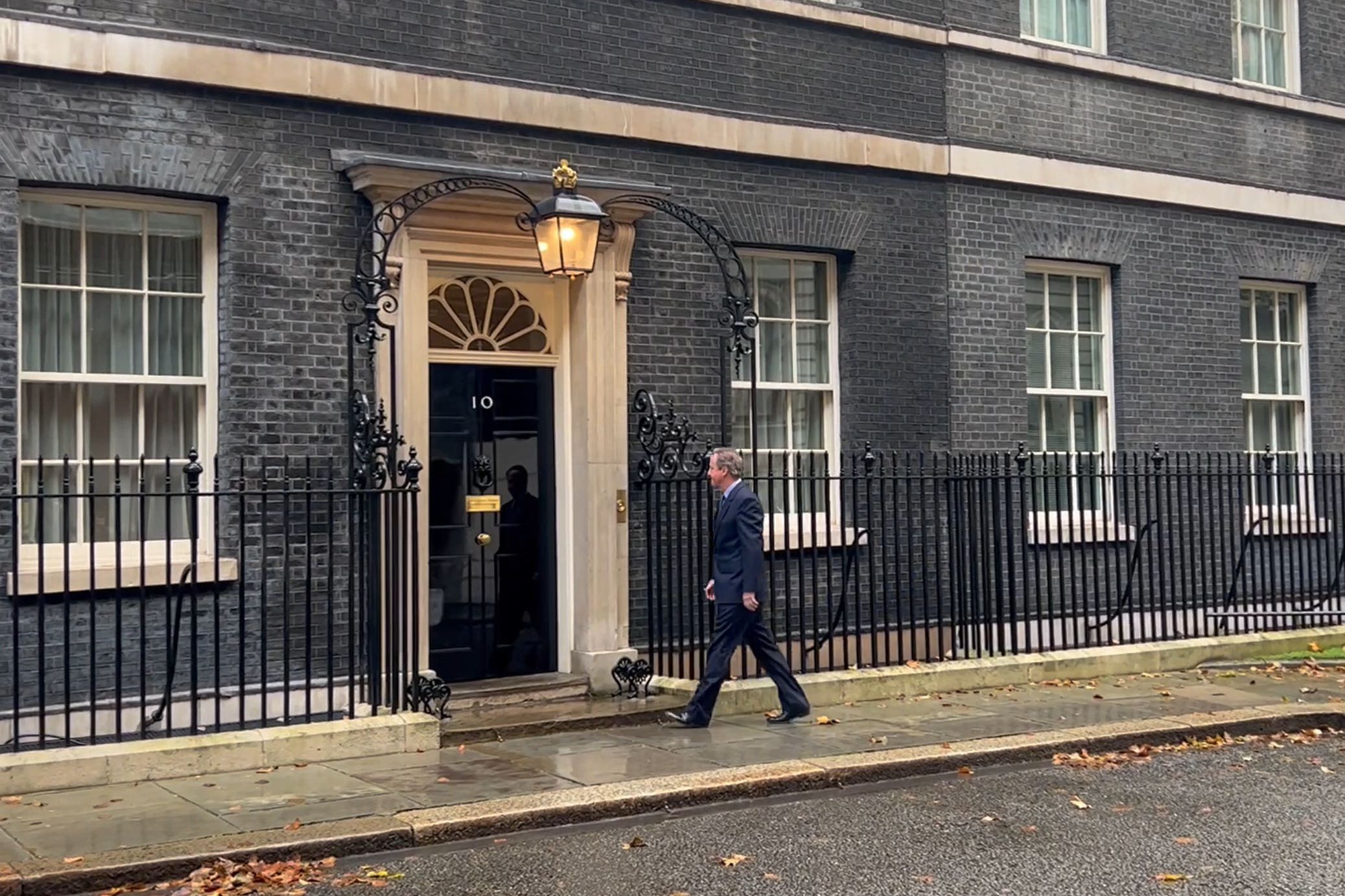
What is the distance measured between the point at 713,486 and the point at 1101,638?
4.40m

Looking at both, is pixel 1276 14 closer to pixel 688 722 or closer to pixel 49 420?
pixel 688 722

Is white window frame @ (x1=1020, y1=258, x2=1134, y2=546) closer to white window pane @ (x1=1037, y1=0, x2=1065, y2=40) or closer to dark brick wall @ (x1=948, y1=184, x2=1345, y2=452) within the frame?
dark brick wall @ (x1=948, y1=184, x2=1345, y2=452)

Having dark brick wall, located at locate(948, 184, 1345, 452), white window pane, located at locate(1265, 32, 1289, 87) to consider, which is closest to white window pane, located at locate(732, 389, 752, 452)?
dark brick wall, located at locate(948, 184, 1345, 452)

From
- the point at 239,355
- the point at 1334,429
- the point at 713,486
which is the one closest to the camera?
the point at 239,355

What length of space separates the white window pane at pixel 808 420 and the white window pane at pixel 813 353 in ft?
0.45

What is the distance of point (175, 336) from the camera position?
29.2 feet

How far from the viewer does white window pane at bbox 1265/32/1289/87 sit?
1431 cm

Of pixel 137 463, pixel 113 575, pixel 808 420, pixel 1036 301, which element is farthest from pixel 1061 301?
pixel 113 575

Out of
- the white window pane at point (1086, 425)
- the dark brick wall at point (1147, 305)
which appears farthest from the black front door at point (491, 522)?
the white window pane at point (1086, 425)

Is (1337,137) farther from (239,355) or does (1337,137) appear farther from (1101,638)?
(239,355)

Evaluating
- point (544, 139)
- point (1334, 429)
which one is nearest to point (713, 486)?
point (544, 139)

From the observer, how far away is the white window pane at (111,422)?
28.3ft

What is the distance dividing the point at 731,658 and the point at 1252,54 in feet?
29.5

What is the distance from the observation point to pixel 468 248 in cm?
960
